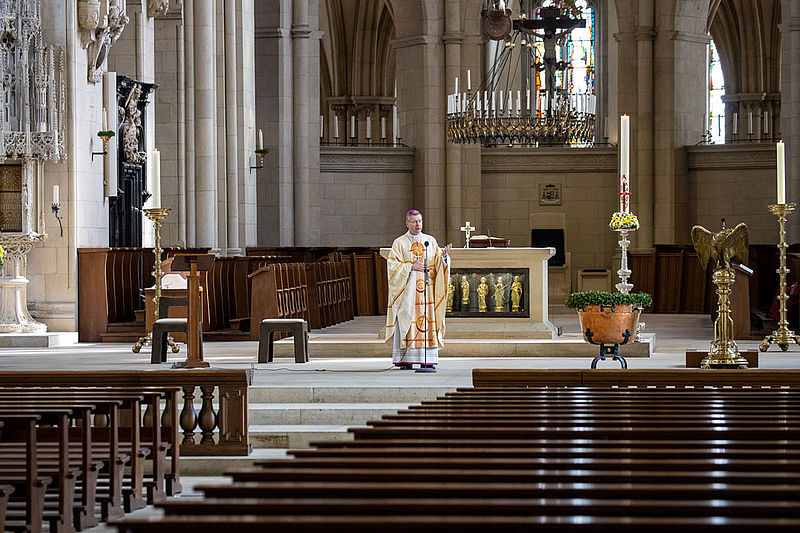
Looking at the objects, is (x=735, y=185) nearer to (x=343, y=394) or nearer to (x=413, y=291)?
(x=413, y=291)

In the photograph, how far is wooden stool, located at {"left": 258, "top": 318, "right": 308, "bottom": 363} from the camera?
12070mm

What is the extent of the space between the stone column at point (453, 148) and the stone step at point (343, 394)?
648 inches

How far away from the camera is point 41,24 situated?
1430 centimetres

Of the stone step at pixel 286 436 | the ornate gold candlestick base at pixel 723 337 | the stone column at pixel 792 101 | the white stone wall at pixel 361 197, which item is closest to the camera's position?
the stone step at pixel 286 436

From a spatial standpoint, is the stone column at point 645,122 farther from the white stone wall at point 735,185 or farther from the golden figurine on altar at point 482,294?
the golden figurine on altar at point 482,294

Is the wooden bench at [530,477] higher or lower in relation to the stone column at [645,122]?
lower

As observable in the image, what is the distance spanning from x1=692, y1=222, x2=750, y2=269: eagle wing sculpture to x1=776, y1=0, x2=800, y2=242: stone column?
45.1 feet

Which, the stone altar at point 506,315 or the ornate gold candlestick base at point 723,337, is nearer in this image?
the ornate gold candlestick base at point 723,337

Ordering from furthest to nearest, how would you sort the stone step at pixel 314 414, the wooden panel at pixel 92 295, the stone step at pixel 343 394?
the wooden panel at pixel 92 295 < the stone step at pixel 343 394 < the stone step at pixel 314 414

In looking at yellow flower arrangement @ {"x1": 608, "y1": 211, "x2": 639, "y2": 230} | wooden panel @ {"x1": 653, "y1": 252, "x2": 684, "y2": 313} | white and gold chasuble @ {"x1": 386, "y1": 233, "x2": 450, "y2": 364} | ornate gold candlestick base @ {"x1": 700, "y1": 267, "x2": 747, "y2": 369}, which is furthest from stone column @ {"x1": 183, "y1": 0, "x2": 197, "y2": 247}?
ornate gold candlestick base @ {"x1": 700, "y1": 267, "x2": 747, "y2": 369}

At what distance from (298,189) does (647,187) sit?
23.0ft

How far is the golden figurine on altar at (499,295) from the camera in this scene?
1385 cm

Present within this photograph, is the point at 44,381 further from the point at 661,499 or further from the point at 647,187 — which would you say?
the point at 647,187

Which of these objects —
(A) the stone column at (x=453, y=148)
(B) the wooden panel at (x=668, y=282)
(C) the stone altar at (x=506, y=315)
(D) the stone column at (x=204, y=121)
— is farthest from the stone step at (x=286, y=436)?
(A) the stone column at (x=453, y=148)
